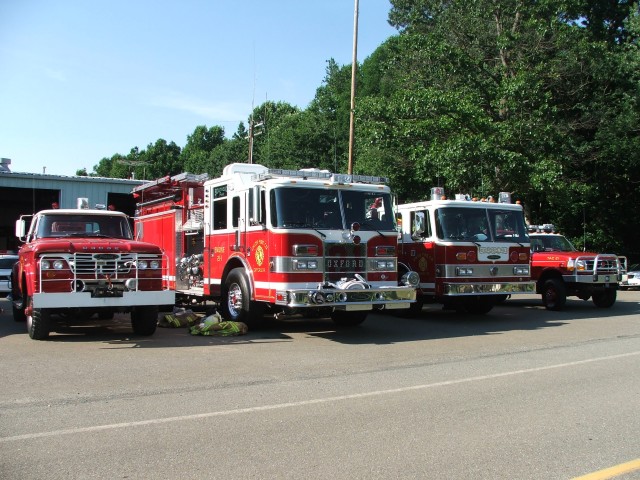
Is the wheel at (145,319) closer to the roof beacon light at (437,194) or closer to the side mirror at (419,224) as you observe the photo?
the side mirror at (419,224)

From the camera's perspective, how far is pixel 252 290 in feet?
38.1

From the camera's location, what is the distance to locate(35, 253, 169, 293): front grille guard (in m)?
10.0

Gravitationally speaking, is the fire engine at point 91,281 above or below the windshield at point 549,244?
below

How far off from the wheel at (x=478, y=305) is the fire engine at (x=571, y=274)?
90.8 inches

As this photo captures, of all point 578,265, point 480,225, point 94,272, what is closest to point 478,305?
point 480,225

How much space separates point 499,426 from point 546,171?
1850cm

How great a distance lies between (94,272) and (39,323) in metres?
1.27

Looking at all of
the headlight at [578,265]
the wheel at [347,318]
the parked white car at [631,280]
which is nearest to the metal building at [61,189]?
the wheel at [347,318]

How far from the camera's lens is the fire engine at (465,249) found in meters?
13.9

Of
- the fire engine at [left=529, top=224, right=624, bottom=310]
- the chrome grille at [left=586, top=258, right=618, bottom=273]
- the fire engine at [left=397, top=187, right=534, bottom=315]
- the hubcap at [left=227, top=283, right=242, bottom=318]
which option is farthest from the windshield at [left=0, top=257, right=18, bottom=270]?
the chrome grille at [left=586, top=258, right=618, bottom=273]

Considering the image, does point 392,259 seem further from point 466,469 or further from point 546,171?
point 546,171

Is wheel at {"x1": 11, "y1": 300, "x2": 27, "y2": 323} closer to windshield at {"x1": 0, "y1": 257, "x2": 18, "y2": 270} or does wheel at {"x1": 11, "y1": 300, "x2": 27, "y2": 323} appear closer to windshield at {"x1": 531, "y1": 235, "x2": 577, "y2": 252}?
windshield at {"x1": 0, "y1": 257, "x2": 18, "y2": 270}

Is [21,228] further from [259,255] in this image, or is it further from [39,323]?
[259,255]

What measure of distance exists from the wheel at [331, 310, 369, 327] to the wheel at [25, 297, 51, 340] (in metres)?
5.49
